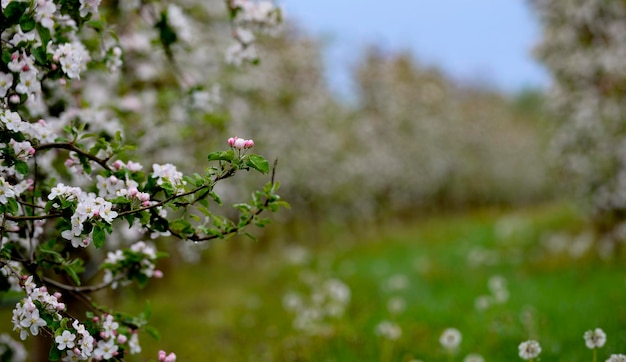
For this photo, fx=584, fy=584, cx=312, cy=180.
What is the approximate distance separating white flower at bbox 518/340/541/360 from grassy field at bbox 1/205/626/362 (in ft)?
4.96

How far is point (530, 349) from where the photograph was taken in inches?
148

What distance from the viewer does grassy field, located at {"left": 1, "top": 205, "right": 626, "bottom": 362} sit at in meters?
6.20

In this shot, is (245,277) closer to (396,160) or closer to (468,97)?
(396,160)

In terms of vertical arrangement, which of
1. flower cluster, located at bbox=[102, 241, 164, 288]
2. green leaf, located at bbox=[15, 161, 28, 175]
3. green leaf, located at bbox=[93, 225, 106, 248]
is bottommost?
green leaf, located at bbox=[93, 225, 106, 248]

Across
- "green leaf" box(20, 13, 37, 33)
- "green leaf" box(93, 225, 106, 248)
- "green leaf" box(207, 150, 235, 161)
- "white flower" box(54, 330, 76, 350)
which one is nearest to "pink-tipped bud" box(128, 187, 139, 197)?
"green leaf" box(93, 225, 106, 248)

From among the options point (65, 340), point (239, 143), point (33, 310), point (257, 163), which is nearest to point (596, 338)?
point (257, 163)

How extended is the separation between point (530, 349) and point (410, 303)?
553cm

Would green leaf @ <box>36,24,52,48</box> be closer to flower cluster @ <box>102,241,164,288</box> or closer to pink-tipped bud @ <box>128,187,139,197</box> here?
pink-tipped bud @ <box>128,187,139,197</box>

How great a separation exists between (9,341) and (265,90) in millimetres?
17410

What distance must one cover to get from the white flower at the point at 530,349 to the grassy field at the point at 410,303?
1.51 metres

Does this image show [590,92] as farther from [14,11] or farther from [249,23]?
[14,11]

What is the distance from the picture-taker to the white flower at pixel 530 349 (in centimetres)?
371

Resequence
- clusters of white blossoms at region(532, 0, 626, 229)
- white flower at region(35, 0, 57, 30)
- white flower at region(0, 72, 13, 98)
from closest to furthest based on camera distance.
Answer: white flower at region(35, 0, 57, 30) → white flower at region(0, 72, 13, 98) → clusters of white blossoms at region(532, 0, 626, 229)

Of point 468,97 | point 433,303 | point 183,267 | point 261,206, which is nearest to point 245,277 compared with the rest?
point 183,267
